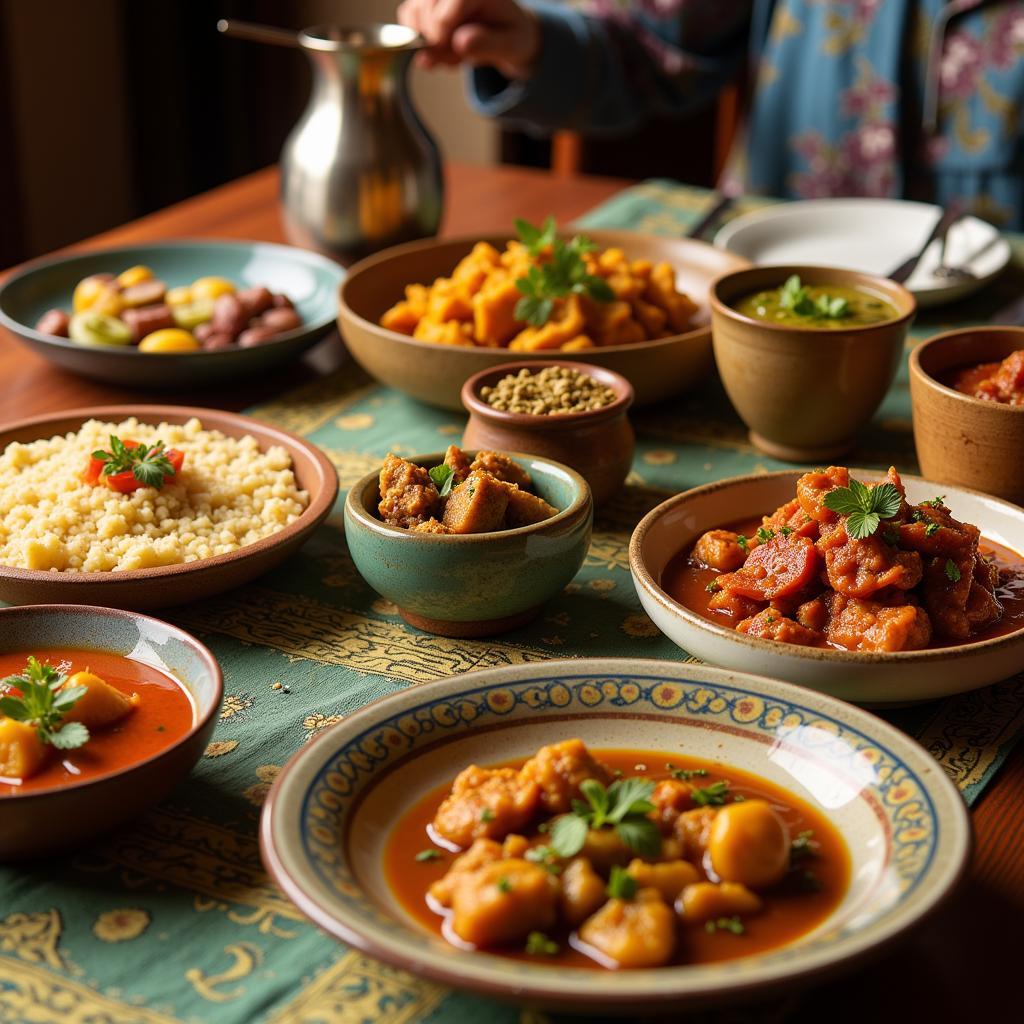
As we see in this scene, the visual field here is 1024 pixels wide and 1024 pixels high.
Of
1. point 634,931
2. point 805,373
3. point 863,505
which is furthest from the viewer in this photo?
point 805,373

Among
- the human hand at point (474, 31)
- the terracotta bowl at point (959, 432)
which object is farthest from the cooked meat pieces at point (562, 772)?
the human hand at point (474, 31)

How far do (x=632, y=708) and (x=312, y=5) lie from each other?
5010mm

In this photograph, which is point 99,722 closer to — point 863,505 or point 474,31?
point 863,505

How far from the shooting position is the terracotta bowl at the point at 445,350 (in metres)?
2.30

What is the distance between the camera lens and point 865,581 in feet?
5.15

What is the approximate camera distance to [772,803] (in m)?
1.35

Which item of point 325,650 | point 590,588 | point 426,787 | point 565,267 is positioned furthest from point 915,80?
point 426,787

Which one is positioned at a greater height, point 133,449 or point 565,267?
point 565,267

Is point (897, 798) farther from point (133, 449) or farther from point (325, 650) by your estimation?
point (133, 449)

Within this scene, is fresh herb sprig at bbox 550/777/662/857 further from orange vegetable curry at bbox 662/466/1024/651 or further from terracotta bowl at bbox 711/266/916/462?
terracotta bowl at bbox 711/266/916/462

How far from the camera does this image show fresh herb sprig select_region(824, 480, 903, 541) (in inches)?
62.3

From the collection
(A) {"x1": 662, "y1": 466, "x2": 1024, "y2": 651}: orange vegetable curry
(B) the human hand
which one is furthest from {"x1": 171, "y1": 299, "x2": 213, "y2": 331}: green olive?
(A) {"x1": 662, "y1": 466, "x2": 1024, "y2": 651}: orange vegetable curry

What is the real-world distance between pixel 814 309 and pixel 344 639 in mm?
999

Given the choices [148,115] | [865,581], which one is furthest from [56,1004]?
[148,115]
